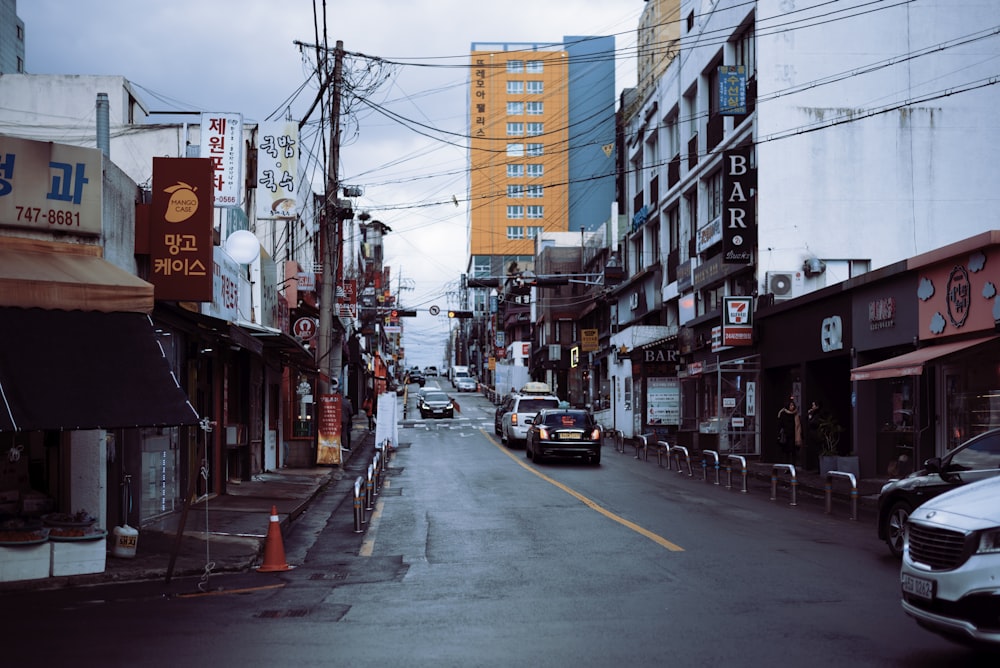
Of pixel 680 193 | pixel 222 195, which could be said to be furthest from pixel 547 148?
pixel 222 195

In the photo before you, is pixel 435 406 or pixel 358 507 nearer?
pixel 358 507

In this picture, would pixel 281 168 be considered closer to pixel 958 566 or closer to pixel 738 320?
pixel 738 320

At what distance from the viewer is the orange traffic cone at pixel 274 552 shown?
12.4 m

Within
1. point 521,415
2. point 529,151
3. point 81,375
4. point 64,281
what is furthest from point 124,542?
point 529,151

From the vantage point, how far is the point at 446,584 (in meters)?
10.8

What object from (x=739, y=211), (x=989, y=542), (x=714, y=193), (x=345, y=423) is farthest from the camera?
(x=714, y=193)

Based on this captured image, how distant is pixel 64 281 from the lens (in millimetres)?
11359

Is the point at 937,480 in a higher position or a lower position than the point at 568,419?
lower

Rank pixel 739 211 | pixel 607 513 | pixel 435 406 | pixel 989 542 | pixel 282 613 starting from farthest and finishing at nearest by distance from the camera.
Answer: pixel 435 406, pixel 739 211, pixel 607 513, pixel 282 613, pixel 989 542

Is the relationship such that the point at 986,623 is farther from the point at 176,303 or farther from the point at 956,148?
the point at 956,148

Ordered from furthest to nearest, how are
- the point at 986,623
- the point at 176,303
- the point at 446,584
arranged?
the point at 176,303 < the point at 446,584 < the point at 986,623

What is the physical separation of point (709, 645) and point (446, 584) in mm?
3781

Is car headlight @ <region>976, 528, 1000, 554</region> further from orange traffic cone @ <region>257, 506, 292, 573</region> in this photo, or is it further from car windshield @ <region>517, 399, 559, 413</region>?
car windshield @ <region>517, 399, 559, 413</region>

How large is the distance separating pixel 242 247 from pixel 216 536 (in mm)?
8158
